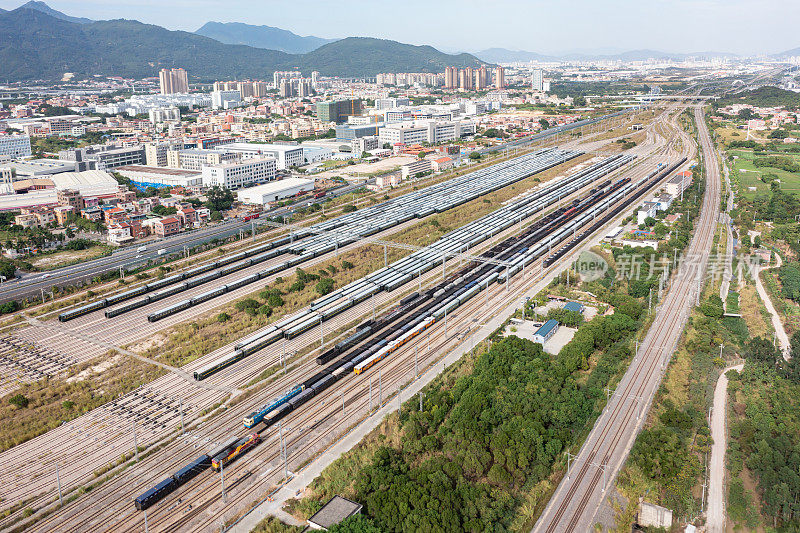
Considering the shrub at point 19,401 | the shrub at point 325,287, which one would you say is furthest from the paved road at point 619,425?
the shrub at point 19,401

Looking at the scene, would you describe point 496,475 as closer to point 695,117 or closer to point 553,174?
point 553,174

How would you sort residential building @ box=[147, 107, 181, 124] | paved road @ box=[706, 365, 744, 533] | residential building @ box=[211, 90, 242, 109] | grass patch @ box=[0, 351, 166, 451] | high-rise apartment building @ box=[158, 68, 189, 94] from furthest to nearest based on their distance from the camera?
high-rise apartment building @ box=[158, 68, 189, 94] → residential building @ box=[211, 90, 242, 109] → residential building @ box=[147, 107, 181, 124] → grass patch @ box=[0, 351, 166, 451] → paved road @ box=[706, 365, 744, 533]

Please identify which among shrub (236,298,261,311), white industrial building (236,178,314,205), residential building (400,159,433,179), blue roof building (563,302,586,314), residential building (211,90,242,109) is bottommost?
blue roof building (563,302,586,314)

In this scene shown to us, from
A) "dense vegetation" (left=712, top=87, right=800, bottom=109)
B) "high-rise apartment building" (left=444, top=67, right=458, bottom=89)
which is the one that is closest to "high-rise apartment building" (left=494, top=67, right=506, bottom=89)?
"high-rise apartment building" (left=444, top=67, right=458, bottom=89)

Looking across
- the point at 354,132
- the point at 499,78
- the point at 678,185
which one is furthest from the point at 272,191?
the point at 499,78

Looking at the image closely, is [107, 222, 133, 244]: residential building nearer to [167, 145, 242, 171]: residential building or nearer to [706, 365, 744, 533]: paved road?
[167, 145, 242, 171]: residential building

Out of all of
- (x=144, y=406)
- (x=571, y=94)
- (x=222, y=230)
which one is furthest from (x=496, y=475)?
(x=571, y=94)

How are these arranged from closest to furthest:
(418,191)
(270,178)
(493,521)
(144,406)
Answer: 1. (493,521)
2. (144,406)
3. (418,191)
4. (270,178)
